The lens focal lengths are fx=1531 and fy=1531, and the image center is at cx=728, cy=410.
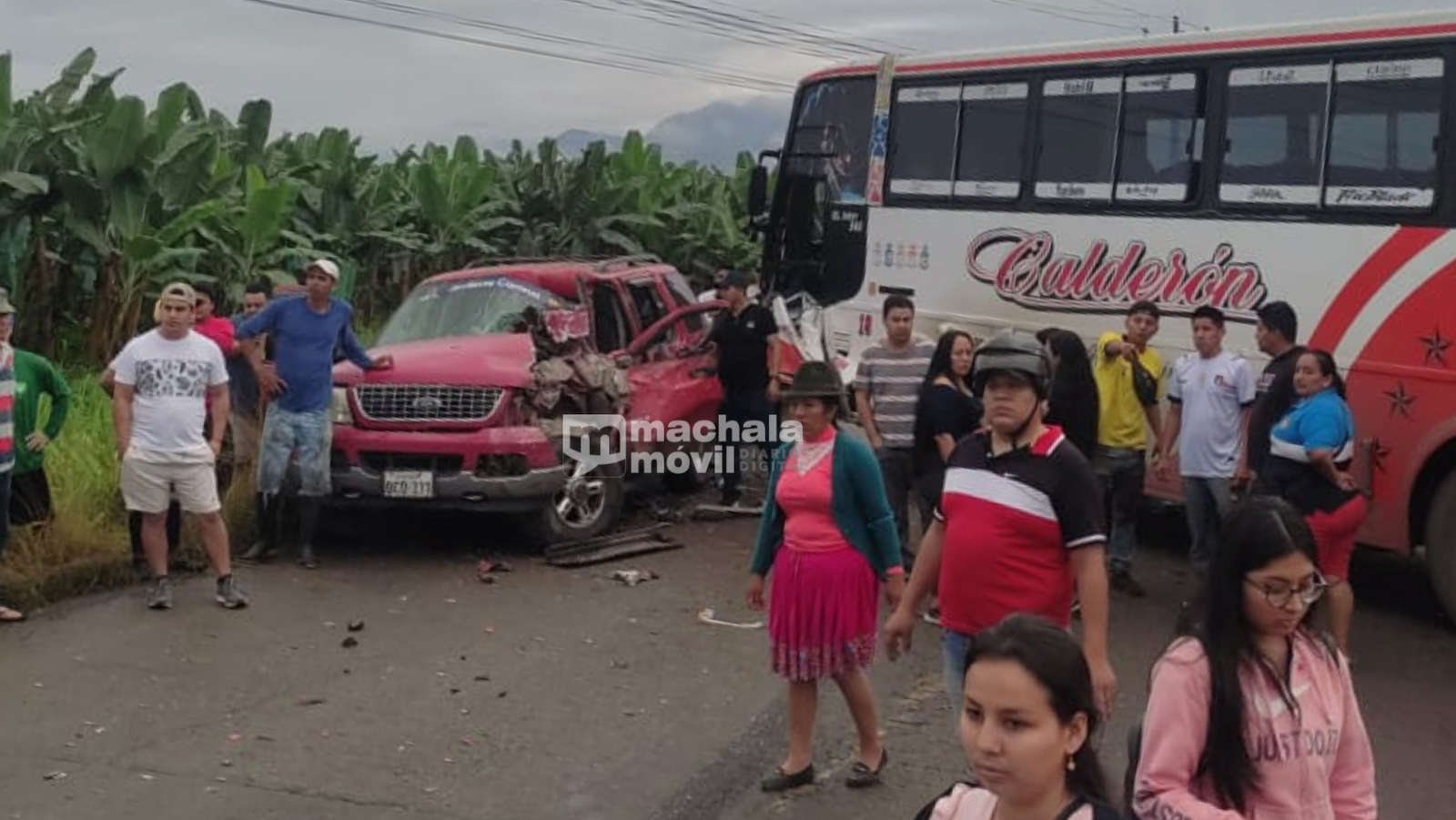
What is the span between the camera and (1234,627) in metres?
3.08

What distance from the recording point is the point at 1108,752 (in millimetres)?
6715

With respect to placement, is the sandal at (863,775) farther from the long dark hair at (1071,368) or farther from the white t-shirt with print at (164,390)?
the white t-shirt with print at (164,390)

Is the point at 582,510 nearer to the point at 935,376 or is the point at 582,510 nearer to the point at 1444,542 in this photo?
the point at 935,376

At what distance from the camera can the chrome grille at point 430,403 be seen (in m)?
10.1

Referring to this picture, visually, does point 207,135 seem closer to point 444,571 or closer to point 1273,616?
point 444,571

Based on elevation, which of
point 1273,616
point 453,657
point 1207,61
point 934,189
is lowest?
point 453,657

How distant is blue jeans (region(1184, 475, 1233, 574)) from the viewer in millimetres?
9156

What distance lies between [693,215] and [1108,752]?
19.4 m

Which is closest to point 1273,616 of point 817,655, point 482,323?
point 817,655

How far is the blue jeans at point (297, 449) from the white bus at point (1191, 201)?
4936mm

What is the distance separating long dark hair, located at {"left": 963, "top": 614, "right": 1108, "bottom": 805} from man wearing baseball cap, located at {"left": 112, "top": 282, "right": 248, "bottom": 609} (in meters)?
6.85

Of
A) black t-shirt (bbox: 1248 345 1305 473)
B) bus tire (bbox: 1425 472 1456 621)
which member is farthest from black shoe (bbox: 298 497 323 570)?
bus tire (bbox: 1425 472 1456 621)

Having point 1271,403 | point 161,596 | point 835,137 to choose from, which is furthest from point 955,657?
point 835,137

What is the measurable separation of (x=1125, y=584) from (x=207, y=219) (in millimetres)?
9244
